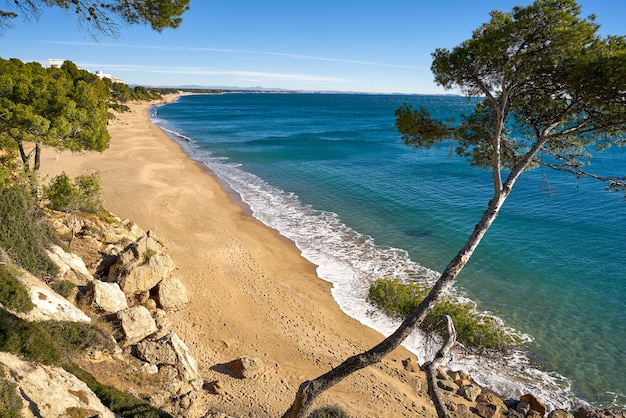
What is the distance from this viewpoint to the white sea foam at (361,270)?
36.4 ft

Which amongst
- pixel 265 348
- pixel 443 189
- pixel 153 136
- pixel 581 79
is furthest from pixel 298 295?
pixel 153 136

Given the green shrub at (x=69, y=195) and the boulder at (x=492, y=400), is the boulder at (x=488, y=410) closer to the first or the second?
the boulder at (x=492, y=400)

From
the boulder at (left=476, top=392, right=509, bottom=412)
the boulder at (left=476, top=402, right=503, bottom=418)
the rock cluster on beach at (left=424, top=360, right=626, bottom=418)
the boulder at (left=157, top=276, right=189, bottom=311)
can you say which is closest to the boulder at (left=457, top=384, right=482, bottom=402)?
the rock cluster on beach at (left=424, top=360, right=626, bottom=418)

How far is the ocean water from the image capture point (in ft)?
38.8

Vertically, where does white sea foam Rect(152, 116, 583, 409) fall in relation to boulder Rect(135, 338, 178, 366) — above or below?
below

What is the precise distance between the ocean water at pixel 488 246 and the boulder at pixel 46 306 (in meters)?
8.62

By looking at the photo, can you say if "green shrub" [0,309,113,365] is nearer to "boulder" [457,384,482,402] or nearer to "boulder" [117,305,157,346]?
"boulder" [117,305,157,346]

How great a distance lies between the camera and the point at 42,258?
10211 millimetres

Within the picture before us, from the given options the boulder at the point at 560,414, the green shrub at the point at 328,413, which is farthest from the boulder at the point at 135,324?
the boulder at the point at 560,414

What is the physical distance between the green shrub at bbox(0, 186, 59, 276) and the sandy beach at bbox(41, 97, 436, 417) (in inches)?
152

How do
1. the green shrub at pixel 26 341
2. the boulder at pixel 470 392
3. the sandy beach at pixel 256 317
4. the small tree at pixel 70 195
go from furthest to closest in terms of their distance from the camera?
1. the small tree at pixel 70 195
2. the boulder at pixel 470 392
3. the sandy beach at pixel 256 317
4. the green shrub at pixel 26 341

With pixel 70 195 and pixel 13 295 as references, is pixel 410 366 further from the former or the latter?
pixel 70 195

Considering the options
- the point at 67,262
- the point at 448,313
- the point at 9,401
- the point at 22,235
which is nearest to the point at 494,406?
the point at 448,313

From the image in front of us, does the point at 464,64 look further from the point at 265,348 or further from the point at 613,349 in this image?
the point at 613,349
